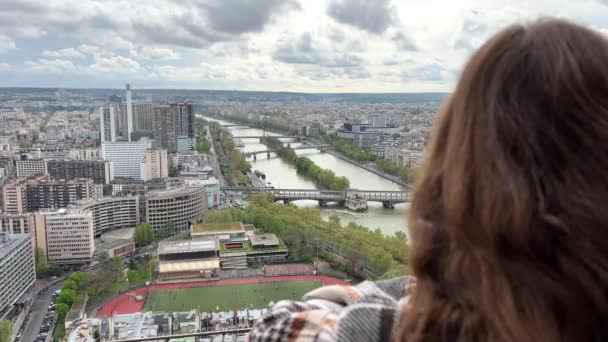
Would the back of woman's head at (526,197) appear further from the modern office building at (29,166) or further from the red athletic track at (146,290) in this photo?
the modern office building at (29,166)

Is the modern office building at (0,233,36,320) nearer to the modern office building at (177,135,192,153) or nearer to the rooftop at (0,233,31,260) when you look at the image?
the rooftop at (0,233,31,260)

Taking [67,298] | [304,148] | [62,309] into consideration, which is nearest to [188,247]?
[67,298]

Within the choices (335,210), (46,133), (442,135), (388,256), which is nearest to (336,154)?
(335,210)

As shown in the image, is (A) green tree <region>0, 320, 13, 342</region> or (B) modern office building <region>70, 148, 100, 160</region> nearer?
(A) green tree <region>0, 320, 13, 342</region>

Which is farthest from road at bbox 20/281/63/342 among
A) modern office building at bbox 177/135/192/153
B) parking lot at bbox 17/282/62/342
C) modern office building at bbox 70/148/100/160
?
modern office building at bbox 177/135/192/153

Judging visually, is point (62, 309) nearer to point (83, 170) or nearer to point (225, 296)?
point (225, 296)

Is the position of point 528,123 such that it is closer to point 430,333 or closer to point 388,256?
point 430,333
